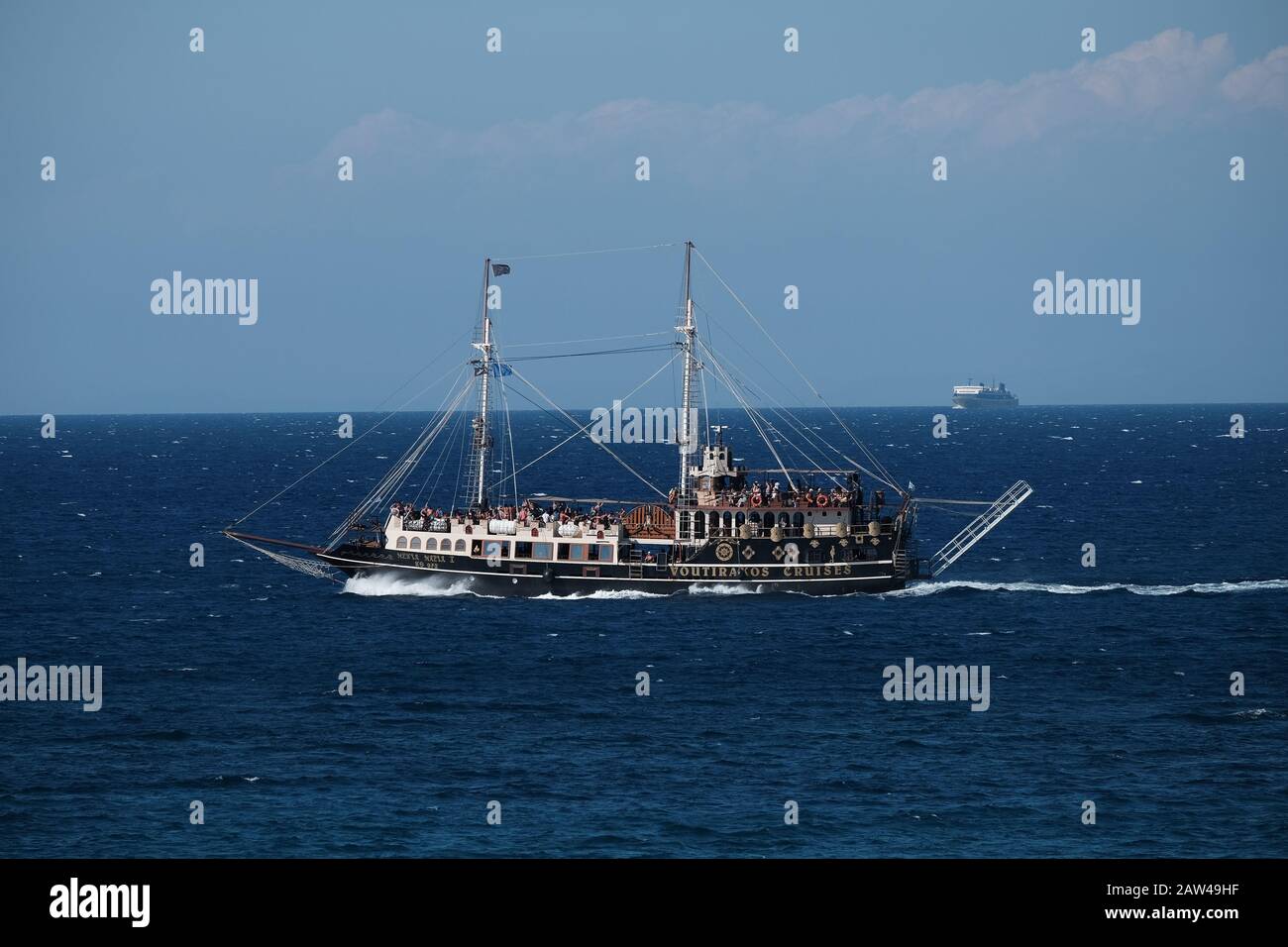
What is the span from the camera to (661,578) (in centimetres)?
9206

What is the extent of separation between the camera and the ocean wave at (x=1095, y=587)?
95562 mm

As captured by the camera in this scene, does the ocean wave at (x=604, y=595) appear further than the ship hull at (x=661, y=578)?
Yes

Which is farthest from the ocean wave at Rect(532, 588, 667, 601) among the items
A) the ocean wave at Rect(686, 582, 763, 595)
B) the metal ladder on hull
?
→ the metal ladder on hull

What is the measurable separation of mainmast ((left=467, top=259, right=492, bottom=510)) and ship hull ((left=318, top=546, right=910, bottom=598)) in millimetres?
4418

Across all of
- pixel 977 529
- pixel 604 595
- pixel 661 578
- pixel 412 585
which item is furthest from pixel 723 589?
pixel 977 529

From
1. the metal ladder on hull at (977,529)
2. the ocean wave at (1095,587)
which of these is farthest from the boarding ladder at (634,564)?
the metal ladder on hull at (977,529)

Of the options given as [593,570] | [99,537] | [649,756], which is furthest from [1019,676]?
[99,537]

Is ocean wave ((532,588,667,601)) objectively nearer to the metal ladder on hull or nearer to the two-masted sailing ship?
the two-masted sailing ship

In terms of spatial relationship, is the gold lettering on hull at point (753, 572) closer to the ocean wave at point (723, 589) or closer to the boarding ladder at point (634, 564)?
the ocean wave at point (723, 589)

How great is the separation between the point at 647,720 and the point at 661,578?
29.4 metres

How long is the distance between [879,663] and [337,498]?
107 metres

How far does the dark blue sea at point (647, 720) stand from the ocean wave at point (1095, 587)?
394 mm

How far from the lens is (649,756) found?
188ft

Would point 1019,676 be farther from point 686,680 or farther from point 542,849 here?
point 542,849
